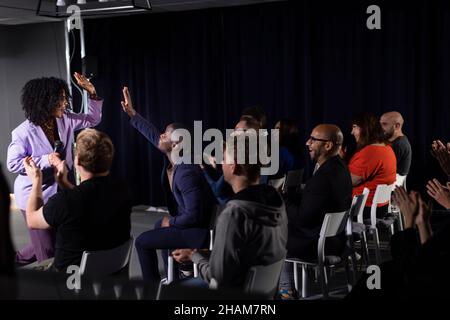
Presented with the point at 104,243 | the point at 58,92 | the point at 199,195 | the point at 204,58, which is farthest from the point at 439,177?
the point at 104,243

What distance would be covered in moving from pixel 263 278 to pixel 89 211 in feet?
2.80

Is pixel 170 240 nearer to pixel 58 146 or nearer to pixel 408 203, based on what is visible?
pixel 58 146

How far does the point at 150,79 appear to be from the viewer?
8.23 metres

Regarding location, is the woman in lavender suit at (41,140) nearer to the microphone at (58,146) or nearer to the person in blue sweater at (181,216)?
the microphone at (58,146)

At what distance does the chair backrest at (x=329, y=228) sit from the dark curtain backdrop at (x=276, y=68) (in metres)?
3.44

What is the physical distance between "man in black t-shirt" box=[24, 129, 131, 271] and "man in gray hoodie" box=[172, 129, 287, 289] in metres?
0.51

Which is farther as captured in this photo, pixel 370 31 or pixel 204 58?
pixel 204 58

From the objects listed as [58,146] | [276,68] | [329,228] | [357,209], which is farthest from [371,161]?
[276,68]

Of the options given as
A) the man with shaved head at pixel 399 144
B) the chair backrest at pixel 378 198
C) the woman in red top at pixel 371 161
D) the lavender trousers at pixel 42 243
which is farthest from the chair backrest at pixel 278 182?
the lavender trousers at pixel 42 243

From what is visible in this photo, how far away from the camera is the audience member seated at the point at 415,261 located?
7.95 ft

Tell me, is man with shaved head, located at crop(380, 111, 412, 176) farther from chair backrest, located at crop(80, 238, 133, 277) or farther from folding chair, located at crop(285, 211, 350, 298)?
chair backrest, located at crop(80, 238, 133, 277)

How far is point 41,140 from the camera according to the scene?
4.23 meters
